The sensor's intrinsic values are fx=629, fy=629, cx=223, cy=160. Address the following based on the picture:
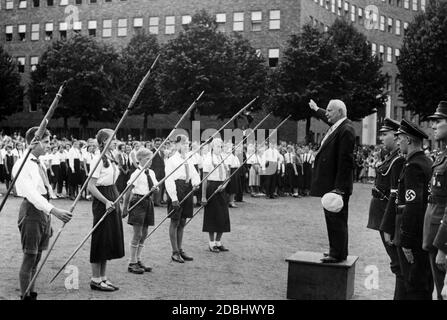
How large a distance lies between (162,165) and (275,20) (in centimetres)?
3816

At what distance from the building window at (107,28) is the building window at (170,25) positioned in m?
6.66

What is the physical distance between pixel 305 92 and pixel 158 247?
32432 millimetres

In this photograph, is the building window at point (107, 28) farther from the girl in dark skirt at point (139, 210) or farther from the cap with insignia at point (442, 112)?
the cap with insignia at point (442, 112)

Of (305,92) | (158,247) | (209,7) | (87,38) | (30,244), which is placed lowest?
(158,247)

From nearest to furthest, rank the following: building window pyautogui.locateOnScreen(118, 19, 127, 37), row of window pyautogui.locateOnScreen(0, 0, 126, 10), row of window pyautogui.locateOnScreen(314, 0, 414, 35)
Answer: row of window pyautogui.locateOnScreen(314, 0, 414, 35)
building window pyautogui.locateOnScreen(118, 19, 127, 37)
row of window pyautogui.locateOnScreen(0, 0, 126, 10)

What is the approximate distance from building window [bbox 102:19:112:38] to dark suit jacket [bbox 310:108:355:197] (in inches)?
2283

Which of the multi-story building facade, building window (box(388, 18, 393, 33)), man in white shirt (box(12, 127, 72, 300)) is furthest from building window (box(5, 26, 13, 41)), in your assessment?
man in white shirt (box(12, 127, 72, 300))

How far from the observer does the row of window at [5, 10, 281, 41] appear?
55.5 metres

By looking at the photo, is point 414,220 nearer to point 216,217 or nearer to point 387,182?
point 387,182

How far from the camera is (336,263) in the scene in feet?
24.7

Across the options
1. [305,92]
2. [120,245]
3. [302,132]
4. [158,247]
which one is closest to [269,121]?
[302,132]

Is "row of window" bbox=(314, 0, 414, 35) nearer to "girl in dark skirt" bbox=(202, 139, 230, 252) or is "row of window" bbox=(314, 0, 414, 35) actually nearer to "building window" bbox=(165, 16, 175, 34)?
"building window" bbox=(165, 16, 175, 34)

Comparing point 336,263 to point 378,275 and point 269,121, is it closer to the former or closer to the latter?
point 378,275

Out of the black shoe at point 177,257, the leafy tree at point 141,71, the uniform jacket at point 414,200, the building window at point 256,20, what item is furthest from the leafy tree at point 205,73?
the uniform jacket at point 414,200
